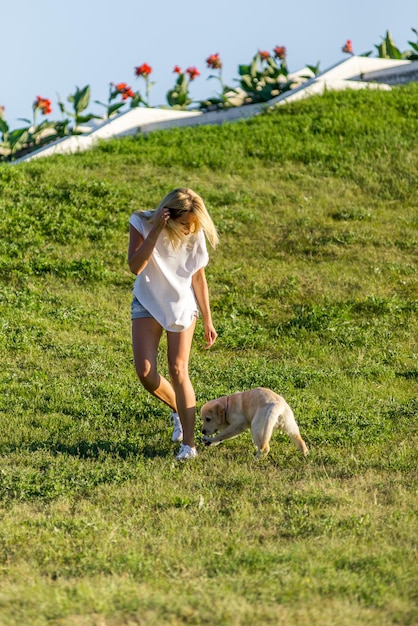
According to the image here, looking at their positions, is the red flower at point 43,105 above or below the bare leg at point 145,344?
below

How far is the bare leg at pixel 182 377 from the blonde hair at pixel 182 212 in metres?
0.64

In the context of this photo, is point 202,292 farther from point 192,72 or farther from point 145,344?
point 192,72

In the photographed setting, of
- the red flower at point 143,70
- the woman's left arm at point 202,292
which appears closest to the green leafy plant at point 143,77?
the red flower at point 143,70

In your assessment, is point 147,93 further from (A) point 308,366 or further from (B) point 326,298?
(A) point 308,366

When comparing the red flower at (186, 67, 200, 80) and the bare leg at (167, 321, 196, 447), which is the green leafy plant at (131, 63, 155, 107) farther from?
the bare leg at (167, 321, 196, 447)

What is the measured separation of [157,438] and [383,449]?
168 centimetres

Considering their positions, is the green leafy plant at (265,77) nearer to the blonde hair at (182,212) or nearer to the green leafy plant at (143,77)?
the green leafy plant at (143,77)

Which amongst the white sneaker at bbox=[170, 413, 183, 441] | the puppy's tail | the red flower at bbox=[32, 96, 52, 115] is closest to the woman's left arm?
the white sneaker at bbox=[170, 413, 183, 441]

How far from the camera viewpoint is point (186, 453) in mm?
6809

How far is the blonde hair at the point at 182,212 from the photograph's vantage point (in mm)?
6484

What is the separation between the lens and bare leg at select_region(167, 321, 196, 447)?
667 cm

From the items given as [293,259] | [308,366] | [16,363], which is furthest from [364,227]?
[16,363]

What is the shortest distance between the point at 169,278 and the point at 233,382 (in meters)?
2.30

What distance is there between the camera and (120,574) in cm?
476
